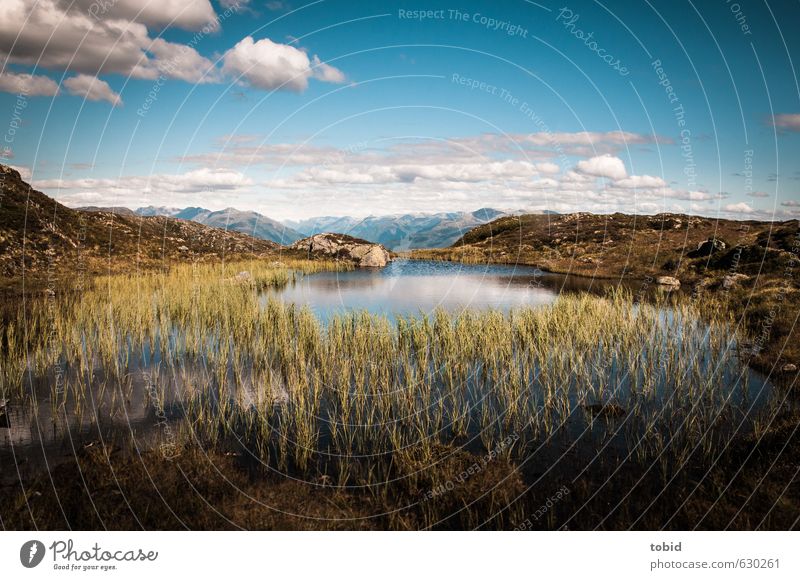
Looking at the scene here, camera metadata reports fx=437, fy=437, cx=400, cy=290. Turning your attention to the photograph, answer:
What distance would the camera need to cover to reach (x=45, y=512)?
751 centimetres

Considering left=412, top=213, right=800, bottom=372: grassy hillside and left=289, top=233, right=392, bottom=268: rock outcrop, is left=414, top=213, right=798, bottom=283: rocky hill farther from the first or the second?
left=289, top=233, right=392, bottom=268: rock outcrop

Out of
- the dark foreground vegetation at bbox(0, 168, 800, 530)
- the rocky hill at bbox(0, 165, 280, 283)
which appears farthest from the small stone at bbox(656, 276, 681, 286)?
the rocky hill at bbox(0, 165, 280, 283)

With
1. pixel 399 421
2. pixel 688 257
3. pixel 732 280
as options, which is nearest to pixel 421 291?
pixel 732 280

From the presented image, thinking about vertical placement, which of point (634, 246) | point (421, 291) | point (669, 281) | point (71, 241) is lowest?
point (421, 291)

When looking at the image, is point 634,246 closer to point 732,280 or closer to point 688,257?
point 688,257

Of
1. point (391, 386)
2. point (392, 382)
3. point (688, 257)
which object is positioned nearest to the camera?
point (391, 386)

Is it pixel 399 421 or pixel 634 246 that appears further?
pixel 634 246

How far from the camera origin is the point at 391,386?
44.3 feet

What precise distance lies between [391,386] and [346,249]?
52012 mm

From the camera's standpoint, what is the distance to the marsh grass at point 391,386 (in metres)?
9.99

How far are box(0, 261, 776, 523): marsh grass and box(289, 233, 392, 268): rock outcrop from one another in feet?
127

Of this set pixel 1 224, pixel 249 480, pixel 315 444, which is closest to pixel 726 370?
pixel 315 444
